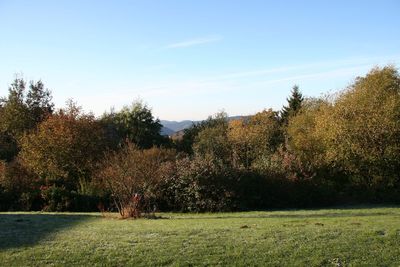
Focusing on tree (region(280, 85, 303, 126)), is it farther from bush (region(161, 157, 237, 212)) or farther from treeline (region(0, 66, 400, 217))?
bush (region(161, 157, 237, 212))

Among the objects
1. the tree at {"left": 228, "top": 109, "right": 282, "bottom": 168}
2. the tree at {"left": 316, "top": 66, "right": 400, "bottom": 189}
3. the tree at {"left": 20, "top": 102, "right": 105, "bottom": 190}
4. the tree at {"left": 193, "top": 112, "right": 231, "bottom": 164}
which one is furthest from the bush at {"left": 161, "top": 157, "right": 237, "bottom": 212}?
the tree at {"left": 228, "top": 109, "right": 282, "bottom": 168}

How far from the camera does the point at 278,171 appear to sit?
25797 millimetres

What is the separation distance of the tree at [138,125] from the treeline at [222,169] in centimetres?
2046

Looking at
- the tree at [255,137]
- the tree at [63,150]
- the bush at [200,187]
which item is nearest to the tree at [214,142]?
the tree at [255,137]

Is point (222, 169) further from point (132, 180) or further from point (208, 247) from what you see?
point (208, 247)

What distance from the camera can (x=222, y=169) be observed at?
2372cm

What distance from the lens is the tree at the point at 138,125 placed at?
2271 inches

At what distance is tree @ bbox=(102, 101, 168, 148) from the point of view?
189 feet

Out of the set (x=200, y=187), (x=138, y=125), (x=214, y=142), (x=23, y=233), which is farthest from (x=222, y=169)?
(x=138, y=125)

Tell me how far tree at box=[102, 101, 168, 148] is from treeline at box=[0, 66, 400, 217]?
20462mm

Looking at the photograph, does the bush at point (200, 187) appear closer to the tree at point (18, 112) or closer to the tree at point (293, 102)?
the tree at point (18, 112)

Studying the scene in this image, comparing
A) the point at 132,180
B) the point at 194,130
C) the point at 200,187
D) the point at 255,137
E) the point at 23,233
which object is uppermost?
the point at 194,130

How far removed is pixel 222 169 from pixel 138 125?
119 feet

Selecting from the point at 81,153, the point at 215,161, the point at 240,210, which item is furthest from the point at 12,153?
the point at 240,210
